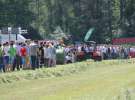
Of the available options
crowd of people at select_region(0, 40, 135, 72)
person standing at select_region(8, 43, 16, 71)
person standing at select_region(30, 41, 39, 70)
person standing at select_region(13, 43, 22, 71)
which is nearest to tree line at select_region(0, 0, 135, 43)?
crowd of people at select_region(0, 40, 135, 72)

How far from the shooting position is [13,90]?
22.8 m

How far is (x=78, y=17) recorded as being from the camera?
304 feet

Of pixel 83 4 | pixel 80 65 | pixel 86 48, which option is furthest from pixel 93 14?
pixel 80 65

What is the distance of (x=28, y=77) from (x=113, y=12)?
69.4m

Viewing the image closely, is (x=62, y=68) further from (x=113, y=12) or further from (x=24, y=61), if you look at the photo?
(x=113, y=12)

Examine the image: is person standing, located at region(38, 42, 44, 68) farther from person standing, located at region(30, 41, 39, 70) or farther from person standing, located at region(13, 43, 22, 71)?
person standing, located at region(13, 43, 22, 71)

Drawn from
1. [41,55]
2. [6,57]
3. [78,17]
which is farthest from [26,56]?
[78,17]

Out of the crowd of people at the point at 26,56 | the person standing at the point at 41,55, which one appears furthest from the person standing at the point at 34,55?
the person standing at the point at 41,55

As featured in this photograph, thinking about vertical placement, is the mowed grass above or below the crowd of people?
below

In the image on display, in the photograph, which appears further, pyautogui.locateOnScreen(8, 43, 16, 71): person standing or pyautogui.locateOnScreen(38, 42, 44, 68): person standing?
pyautogui.locateOnScreen(38, 42, 44, 68): person standing

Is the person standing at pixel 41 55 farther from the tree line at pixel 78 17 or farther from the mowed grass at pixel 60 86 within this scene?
the tree line at pixel 78 17

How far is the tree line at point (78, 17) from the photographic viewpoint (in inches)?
3509

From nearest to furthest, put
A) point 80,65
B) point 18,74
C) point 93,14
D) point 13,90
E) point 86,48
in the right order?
1. point 13,90
2. point 18,74
3. point 80,65
4. point 86,48
5. point 93,14

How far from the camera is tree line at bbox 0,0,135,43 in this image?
3509 inches
